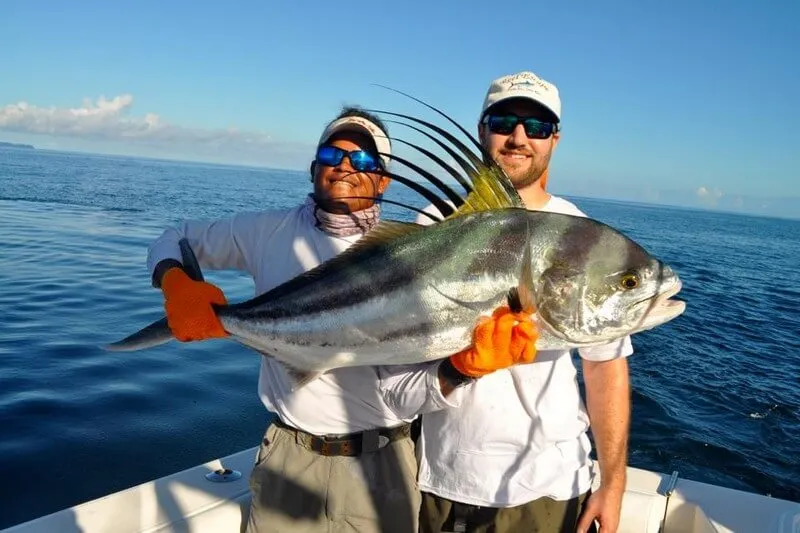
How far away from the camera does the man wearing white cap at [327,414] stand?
9.47 feet

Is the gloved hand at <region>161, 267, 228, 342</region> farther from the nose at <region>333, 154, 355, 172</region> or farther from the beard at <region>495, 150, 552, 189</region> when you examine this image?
the beard at <region>495, 150, 552, 189</region>

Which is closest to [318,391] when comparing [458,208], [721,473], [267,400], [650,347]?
[267,400]

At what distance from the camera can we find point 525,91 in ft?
9.46

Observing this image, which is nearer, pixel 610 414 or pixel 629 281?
pixel 629 281

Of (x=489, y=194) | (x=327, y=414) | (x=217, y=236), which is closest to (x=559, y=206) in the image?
(x=489, y=194)

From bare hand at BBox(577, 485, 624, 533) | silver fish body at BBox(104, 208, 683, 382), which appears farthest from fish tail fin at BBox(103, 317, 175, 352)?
bare hand at BBox(577, 485, 624, 533)

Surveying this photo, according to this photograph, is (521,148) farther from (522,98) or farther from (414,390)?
(414,390)

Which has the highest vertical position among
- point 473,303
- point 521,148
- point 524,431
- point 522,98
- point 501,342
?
point 522,98

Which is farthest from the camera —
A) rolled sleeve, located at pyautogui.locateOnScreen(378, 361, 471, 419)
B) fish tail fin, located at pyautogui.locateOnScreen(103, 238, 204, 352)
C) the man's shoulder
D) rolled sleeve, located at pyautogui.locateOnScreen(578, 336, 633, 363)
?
the man's shoulder

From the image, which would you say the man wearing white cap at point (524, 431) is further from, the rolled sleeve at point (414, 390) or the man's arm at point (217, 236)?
the man's arm at point (217, 236)

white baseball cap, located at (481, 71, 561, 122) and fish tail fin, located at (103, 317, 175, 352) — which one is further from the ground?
white baseball cap, located at (481, 71, 561, 122)

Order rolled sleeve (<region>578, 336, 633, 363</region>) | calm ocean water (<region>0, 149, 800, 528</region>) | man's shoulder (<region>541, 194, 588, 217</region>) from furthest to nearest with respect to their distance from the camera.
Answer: calm ocean water (<region>0, 149, 800, 528</region>) < man's shoulder (<region>541, 194, 588, 217</region>) < rolled sleeve (<region>578, 336, 633, 363</region>)

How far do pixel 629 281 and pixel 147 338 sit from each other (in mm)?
2227

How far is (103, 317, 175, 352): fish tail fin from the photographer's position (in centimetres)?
263
